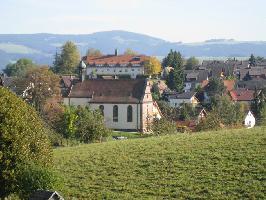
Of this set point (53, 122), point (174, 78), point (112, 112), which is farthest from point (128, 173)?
point (174, 78)

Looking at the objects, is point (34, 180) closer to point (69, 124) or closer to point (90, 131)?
point (90, 131)

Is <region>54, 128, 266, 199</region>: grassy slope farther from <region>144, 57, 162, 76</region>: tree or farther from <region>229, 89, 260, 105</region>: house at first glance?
<region>144, 57, 162, 76</region>: tree

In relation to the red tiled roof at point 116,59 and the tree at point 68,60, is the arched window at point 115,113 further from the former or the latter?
the red tiled roof at point 116,59

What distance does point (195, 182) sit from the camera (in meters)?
25.1

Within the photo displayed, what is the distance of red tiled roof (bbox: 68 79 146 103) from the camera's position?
74938 millimetres

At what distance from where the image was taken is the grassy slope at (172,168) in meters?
24.1

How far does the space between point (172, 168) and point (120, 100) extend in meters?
47.4

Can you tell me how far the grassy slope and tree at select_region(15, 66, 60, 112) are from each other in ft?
107

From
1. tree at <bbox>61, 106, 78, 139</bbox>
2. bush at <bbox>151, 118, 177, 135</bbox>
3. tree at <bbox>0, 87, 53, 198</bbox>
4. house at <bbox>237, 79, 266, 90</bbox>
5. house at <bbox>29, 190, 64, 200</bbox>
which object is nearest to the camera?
house at <bbox>29, 190, 64, 200</bbox>

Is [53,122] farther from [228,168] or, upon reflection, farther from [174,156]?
[228,168]

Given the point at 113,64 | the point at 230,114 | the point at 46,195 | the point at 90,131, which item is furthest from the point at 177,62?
the point at 46,195

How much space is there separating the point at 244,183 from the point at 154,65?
118 meters

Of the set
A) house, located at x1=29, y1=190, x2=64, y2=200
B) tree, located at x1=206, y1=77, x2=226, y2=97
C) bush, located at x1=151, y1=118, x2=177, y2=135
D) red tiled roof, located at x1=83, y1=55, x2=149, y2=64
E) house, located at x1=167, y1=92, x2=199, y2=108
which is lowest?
house, located at x1=167, y1=92, x2=199, y2=108

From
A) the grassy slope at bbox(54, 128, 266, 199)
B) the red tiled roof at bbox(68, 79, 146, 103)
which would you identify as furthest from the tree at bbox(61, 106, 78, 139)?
the red tiled roof at bbox(68, 79, 146, 103)
